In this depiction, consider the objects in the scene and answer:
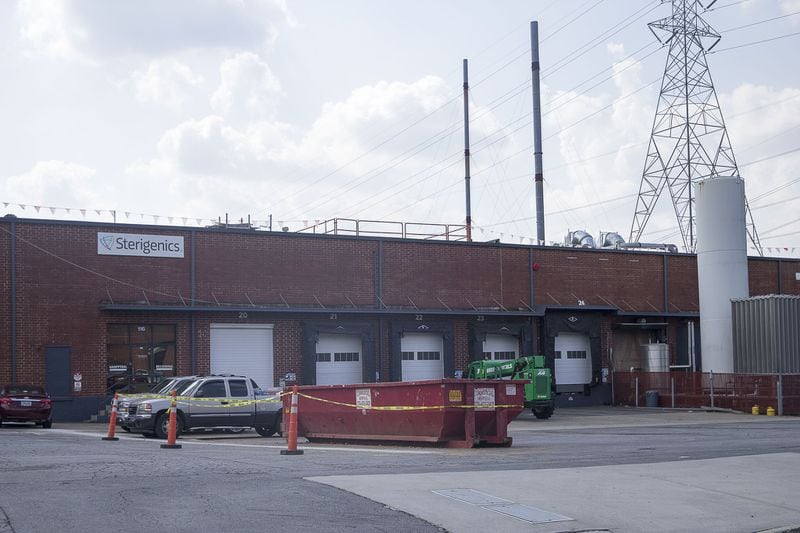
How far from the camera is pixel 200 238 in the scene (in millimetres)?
38844

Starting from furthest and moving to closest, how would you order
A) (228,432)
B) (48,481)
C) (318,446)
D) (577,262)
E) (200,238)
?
(577,262) → (200,238) → (228,432) → (318,446) → (48,481)

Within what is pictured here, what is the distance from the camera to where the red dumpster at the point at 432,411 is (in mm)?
20453

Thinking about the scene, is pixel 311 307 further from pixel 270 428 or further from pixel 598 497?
pixel 598 497

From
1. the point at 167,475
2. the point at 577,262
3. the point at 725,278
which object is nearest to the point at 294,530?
the point at 167,475

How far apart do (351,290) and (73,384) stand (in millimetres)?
12227

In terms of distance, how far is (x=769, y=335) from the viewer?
39.8 m

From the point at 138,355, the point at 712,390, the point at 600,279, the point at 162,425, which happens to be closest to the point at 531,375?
the point at 712,390

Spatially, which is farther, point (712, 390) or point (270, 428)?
point (712, 390)

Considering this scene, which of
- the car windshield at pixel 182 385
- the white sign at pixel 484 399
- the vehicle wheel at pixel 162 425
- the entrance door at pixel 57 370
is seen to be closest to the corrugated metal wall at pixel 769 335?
the white sign at pixel 484 399

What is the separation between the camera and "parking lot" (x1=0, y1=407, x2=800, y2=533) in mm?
10609

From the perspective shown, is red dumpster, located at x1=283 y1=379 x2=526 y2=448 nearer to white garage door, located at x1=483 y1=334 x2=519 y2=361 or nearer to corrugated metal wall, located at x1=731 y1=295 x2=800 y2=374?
corrugated metal wall, located at x1=731 y1=295 x2=800 y2=374

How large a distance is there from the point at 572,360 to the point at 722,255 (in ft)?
30.2

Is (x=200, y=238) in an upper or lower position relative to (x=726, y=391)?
upper

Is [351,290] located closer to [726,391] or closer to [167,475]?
[726,391]
